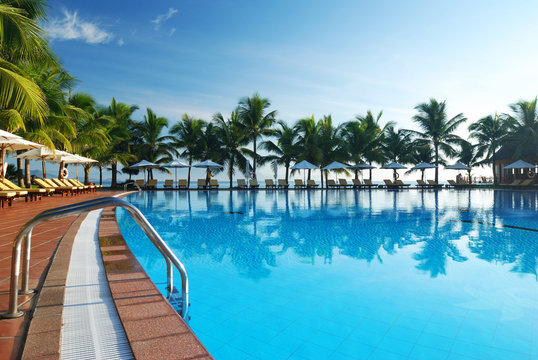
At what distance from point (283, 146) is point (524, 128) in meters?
18.9

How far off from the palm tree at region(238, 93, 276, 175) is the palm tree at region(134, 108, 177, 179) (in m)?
6.50

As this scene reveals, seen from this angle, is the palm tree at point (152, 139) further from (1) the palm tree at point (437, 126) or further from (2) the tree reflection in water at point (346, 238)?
(1) the palm tree at point (437, 126)

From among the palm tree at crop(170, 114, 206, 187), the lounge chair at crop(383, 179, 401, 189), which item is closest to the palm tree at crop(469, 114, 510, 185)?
the lounge chair at crop(383, 179, 401, 189)

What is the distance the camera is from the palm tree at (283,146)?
2633 centimetres

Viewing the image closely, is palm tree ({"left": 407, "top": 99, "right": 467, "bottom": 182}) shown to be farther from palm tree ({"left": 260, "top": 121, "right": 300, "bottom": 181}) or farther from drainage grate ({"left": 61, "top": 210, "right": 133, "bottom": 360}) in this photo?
drainage grate ({"left": 61, "top": 210, "right": 133, "bottom": 360})

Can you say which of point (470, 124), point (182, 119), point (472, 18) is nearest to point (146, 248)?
point (472, 18)

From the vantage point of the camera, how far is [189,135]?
26.3 m

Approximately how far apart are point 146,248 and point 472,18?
15.4 metres

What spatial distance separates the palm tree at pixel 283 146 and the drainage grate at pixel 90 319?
23431mm

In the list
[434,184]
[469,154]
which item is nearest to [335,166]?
[434,184]

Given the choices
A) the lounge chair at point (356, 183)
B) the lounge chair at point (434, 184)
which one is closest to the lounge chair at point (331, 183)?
the lounge chair at point (356, 183)

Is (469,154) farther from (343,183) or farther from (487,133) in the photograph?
(343,183)

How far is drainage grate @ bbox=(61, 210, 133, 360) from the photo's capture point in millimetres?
1741

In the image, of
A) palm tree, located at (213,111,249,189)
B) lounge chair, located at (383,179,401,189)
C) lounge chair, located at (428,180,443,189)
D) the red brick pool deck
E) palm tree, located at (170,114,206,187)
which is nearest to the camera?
the red brick pool deck
